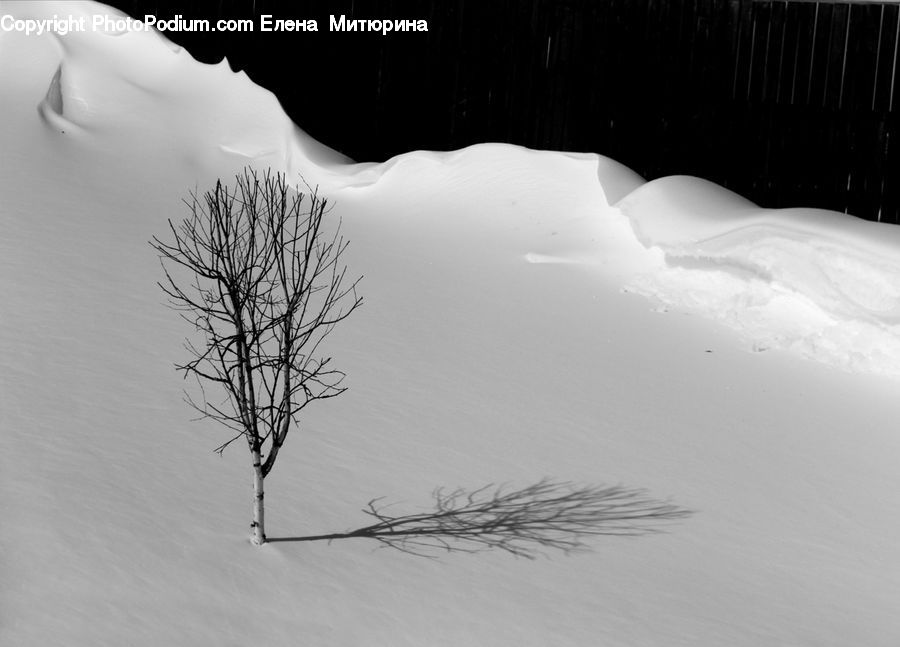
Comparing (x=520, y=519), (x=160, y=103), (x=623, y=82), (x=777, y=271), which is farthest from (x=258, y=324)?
(x=160, y=103)

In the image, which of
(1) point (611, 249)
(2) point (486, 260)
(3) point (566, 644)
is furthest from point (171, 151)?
(3) point (566, 644)

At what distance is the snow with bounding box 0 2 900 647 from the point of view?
645 centimetres

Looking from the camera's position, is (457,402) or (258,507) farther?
(457,402)

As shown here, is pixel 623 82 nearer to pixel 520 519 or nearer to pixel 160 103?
pixel 160 103

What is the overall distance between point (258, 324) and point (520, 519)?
76.0 inches

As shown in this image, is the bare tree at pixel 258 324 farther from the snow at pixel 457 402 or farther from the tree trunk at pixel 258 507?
the snow at pixel 457 402

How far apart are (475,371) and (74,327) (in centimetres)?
304

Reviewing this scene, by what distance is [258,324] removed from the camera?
7191 mm

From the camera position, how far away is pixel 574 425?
29.5 ft

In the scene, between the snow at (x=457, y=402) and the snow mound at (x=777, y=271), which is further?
the snow mound at (x=777, y=271)

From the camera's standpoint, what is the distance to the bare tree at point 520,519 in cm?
714

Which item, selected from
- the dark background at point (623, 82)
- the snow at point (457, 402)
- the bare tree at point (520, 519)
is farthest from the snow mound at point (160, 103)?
the bare tree at point (520, 519)

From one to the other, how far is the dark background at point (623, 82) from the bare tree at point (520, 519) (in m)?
4.75

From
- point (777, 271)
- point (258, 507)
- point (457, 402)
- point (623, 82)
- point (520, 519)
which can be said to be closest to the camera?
point (258, 507)
